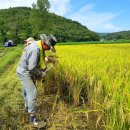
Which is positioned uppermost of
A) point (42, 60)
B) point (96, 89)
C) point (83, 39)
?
point (42, 60)

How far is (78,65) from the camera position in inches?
299

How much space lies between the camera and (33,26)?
64938 millimetres

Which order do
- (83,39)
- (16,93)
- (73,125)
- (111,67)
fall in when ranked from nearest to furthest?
(73,125), (111,67), (16,93), (83,39)

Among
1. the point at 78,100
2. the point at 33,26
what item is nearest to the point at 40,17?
the point at 33,26

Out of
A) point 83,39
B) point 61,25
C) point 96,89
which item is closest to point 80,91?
point 96,89

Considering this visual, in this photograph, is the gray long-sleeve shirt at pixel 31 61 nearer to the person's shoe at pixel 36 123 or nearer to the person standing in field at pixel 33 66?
the person standing in field at pixel 33 66

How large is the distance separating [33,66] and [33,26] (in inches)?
2377

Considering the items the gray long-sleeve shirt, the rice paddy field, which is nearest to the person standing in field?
the gray long-sleeve shirt

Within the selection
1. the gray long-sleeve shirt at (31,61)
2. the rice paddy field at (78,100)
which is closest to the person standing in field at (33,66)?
the gray long-sleeve shirt at (31,61)

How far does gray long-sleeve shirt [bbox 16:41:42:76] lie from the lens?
5.33 metres

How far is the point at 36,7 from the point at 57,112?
62.1 m

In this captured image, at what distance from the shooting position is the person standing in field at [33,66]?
17.5 ft

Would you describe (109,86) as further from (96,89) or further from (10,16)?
(10,16)

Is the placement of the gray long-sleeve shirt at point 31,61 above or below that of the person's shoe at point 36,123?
above
